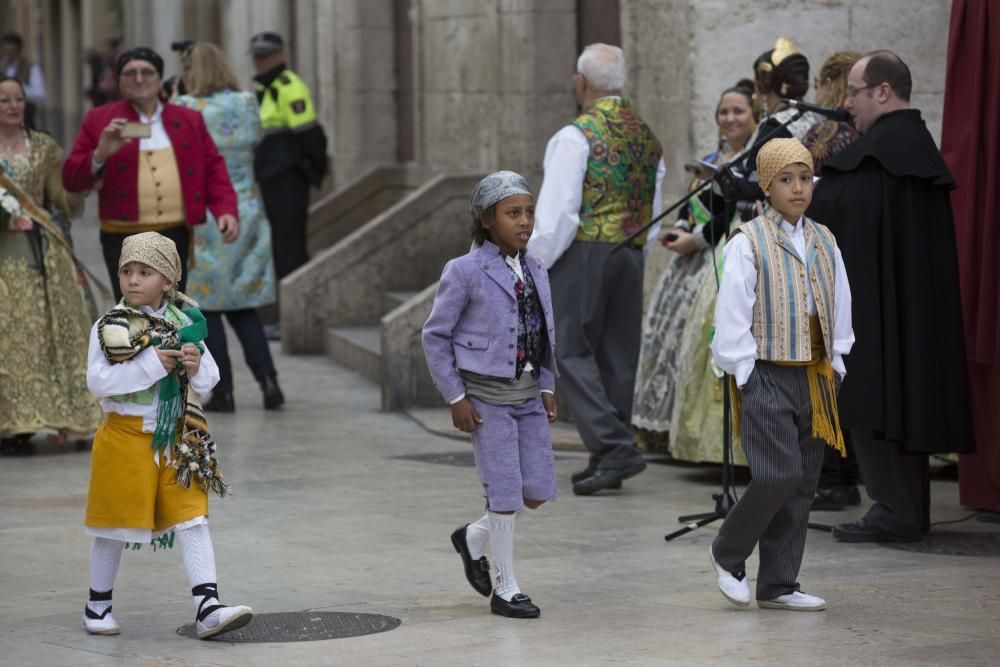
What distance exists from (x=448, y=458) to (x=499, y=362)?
3.62 meters

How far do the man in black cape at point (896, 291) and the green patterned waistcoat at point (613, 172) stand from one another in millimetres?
1444

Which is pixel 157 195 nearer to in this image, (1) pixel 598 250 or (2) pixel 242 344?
(2) pixel 242 344

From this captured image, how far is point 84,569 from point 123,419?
4.01 feet

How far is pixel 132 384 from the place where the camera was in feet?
20.6

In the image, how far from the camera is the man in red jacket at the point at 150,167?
407 inches

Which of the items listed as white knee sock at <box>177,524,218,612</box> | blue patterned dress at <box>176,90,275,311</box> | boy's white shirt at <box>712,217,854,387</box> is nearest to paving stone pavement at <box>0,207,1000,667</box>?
white knee sock at <box>177,524,218,612</box>

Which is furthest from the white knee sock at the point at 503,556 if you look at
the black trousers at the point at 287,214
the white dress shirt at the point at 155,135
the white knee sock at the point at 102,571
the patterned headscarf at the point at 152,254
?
the black trousers at the point at 287,214

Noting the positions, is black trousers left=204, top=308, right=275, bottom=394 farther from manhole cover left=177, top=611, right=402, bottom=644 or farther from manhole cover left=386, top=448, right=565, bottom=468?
manhole cover left=177, top=611, right=402, bottom=644

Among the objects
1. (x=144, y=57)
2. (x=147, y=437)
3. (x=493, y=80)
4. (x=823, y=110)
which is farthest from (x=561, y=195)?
(x=493, y=80)

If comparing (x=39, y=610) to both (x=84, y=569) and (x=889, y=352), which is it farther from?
(x=889, y=352)

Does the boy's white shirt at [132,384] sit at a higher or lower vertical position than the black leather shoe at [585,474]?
higher

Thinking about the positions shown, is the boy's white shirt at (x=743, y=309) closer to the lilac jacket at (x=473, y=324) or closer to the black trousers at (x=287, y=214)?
the lilac jacket at (x=473, y=324)

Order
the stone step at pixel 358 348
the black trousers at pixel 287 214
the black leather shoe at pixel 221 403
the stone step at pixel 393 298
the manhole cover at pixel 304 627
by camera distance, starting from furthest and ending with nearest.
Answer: the black trousers at pixel 287 214 < the stone step at pixel 393 298 < the stone step at pixel 358 348 < the black leather shoe at pixel 221 403 < the manhole cover at pixel 304 627

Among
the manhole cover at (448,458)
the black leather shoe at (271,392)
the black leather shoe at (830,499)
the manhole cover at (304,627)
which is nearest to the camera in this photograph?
the manhole cover at (304,627)
